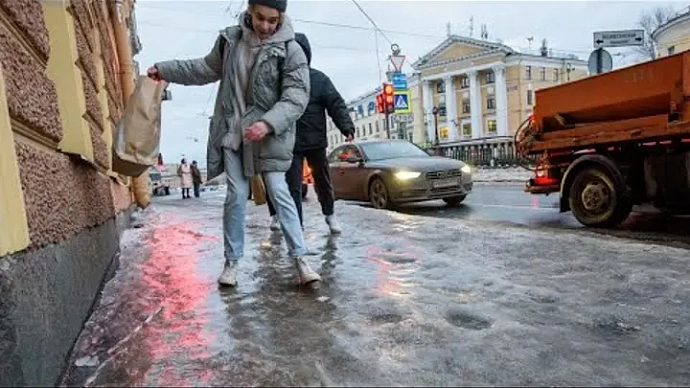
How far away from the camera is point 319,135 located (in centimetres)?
591

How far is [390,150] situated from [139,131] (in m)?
8.18

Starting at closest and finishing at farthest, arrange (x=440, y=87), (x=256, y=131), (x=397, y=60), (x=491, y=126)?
(x=256, y=131)
(x=397, y=60)
(x=491, y=126)
(x=440, y=87)

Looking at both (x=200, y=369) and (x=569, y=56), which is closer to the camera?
(x=200, y=369)

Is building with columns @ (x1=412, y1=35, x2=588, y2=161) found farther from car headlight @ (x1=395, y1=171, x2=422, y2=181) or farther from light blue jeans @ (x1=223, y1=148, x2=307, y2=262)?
light blue jeans @ (x1=223, y1=148, x2=307, y2=262)

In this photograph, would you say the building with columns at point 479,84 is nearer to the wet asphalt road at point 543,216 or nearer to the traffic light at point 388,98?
the traffic light at point 388,98

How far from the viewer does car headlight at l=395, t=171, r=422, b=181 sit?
32.2ft

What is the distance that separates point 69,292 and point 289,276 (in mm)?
1650

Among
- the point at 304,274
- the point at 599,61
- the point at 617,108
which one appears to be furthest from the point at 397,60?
the point at 304,274

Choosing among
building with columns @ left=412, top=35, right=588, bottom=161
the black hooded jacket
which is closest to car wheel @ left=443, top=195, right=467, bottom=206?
the black hooded jacket

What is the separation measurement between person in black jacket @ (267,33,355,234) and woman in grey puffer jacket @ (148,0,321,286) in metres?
1.97

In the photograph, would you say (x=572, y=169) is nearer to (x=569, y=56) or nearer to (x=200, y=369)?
(x=200, y=369)

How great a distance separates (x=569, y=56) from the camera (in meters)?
76.4

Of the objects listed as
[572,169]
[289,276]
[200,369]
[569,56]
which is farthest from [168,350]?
[569,56]

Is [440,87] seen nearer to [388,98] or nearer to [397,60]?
[388,98]
